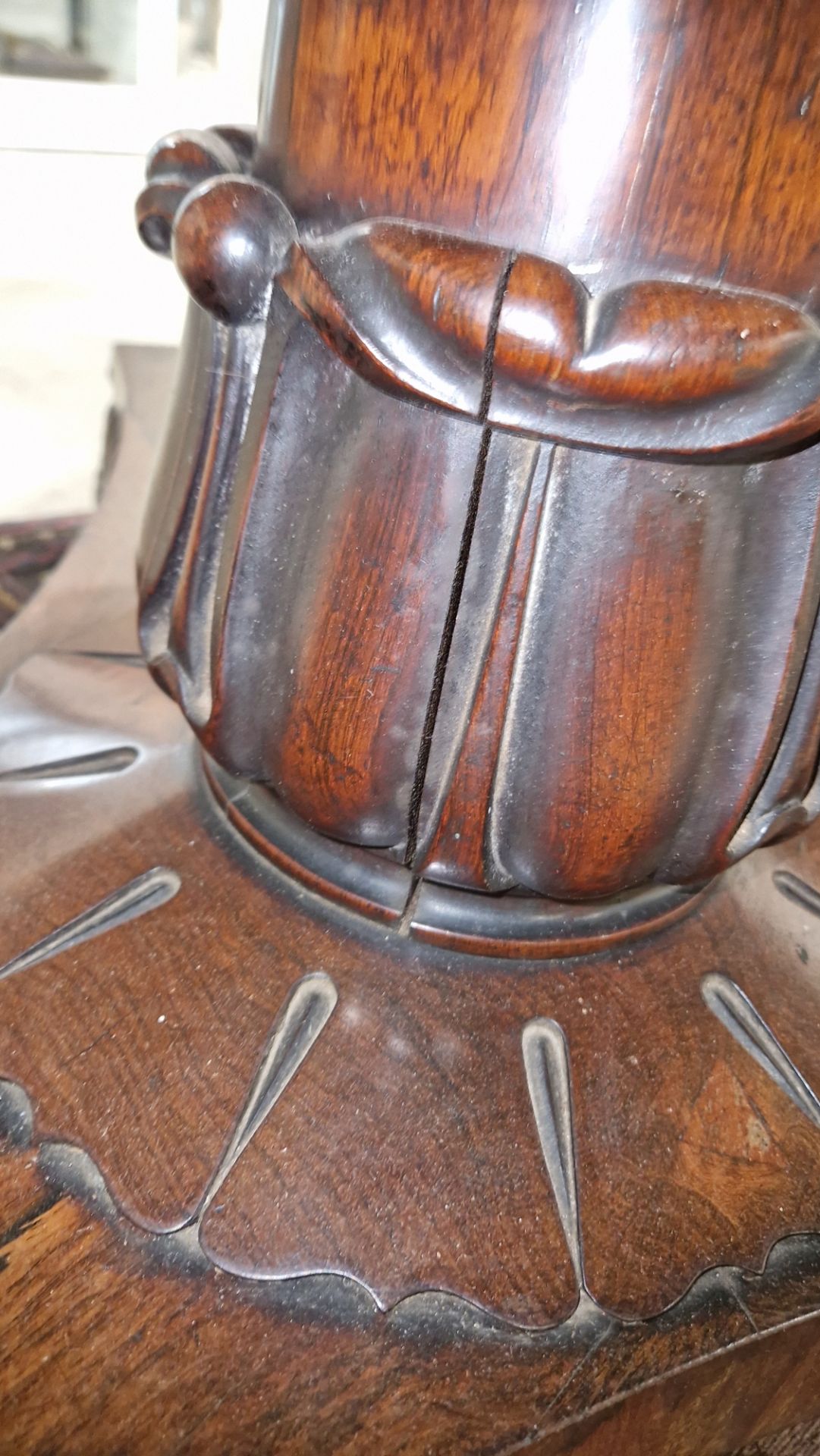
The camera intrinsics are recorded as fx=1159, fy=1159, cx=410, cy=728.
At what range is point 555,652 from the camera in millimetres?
491

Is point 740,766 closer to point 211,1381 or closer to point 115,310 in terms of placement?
point 211,1381

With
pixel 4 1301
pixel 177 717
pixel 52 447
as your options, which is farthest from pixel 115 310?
pixel 4 1301

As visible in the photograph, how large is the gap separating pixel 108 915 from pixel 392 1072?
169 millimetres

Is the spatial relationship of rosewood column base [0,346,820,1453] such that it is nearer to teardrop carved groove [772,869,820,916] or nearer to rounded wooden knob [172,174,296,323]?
teardrop carved groove [772,869,820,916]

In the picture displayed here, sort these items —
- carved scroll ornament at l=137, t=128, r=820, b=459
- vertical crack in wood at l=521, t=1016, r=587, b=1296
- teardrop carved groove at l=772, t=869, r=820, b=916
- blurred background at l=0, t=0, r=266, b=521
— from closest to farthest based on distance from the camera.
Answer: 1. carved scroll ornament at l=137, t=128, r=820, b=459
2. vertical crack in wood at l=521, t=1016, r=587, b=1296
3. teardrop carved groove at l=772, t=869, r=820, b=916
4. blurred background at l=0, t=0, r=266, b=521

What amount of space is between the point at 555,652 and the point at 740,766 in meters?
0.12

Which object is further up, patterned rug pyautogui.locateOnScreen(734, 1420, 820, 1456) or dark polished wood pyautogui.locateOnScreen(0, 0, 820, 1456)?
dark polished wood pyautogui.locateOnScreen(0, 0, 820, 1456)

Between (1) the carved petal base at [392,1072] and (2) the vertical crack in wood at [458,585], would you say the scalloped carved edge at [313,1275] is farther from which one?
(2) the vertical crack in wood at [458,585]

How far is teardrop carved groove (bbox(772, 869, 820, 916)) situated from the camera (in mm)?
673

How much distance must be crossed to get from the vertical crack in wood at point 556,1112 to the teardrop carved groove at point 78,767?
0.96 ft

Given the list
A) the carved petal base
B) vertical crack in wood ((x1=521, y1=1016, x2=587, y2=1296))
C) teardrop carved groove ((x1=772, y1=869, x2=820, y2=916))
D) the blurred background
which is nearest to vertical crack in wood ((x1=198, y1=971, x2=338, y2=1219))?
the carved petal base

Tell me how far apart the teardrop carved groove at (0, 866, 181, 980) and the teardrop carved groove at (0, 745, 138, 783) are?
96 mm

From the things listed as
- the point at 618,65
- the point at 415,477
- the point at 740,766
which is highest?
the point at 618,65

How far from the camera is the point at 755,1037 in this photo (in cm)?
59
